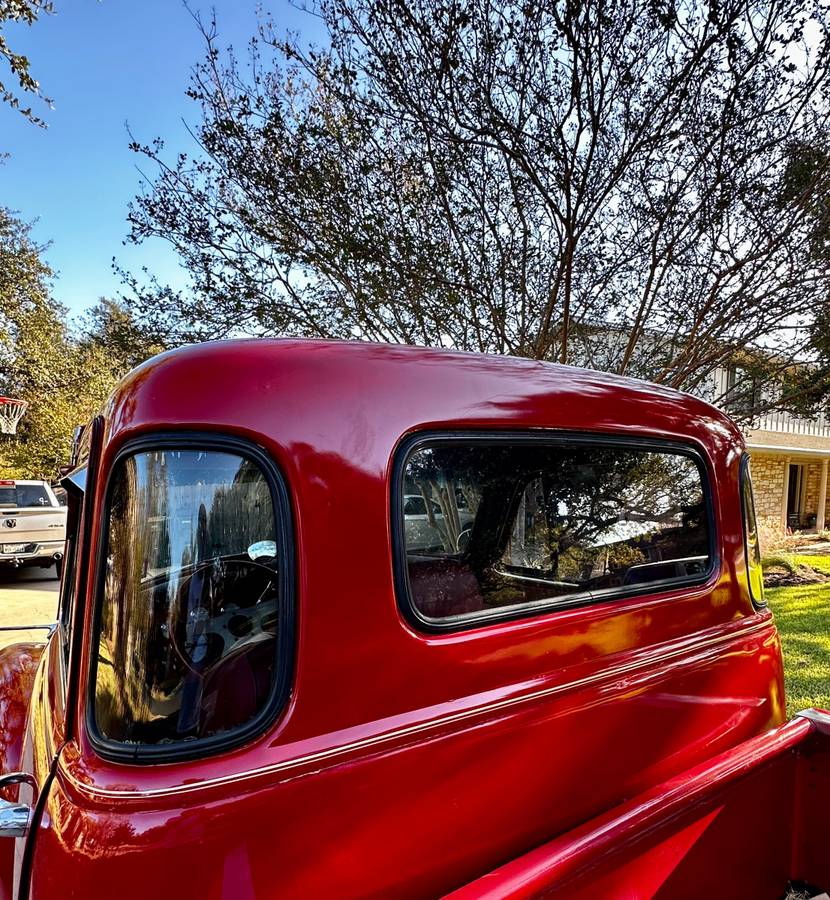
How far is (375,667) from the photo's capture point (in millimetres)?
1270

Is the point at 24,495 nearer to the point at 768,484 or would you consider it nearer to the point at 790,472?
the point at 768,484

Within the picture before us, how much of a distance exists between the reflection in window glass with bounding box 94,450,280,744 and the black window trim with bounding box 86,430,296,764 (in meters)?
0.01

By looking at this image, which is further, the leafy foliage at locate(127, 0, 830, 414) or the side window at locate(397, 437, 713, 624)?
the leafy foliage at locate(127, 0, 830, 414)

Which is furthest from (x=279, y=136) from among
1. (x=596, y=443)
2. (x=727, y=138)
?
(x=596, y=443)

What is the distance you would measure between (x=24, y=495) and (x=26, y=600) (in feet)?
8.11

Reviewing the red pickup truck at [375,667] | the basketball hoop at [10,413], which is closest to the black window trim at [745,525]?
the red pickup truck at [375,667]

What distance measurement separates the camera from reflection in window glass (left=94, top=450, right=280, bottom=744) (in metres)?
1.12

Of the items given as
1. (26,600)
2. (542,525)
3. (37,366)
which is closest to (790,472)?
(26,600)

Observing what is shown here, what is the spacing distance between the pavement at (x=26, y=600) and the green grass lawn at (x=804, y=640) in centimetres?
655

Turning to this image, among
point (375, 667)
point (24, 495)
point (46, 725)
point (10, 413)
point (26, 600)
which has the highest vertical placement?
point (10, 413)

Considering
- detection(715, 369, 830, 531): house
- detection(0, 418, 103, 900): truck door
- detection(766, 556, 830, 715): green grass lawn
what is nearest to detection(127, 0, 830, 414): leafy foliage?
detection(766, 556, 830, 715): green grass lawn

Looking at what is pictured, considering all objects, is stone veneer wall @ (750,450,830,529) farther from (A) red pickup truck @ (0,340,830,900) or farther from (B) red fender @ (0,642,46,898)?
(B) red fender @ (0,642,46,898)

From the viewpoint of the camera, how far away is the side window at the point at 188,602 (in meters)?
1.12

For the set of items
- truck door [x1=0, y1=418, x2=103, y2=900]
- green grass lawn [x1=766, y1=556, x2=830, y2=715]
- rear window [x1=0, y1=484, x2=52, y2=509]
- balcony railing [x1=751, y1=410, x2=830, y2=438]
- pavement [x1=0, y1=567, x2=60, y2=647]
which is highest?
balcony railing [x1=751, y1=410, x2=830, y2=438]
